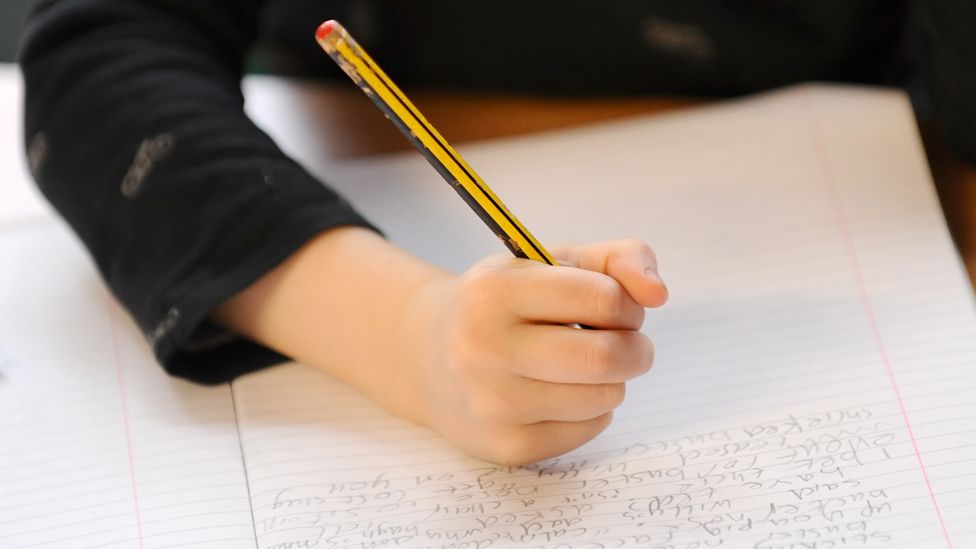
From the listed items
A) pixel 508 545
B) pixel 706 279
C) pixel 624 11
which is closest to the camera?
pixel 508 545

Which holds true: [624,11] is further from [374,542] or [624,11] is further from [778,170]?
[374,542]

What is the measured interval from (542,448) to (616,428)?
0.04 metres

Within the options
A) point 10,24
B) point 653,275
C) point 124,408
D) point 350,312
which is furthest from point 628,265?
point 10,24

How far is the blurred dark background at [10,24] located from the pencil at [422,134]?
813mm

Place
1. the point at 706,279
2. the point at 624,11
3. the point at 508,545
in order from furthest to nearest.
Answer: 1. the point at 624,11
2. the point at 706,279
3. the point at 508,545

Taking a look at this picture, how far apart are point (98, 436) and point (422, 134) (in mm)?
215

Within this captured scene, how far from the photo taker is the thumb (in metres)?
0.40

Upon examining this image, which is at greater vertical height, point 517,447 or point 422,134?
point 422,134

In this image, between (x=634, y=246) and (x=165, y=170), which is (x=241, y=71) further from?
(x=634, y=246)

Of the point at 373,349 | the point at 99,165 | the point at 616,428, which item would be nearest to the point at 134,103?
the point at 99,165

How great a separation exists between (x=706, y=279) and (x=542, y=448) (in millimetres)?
140

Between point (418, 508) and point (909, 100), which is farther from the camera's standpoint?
point (909, 100)

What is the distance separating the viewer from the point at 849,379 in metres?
0.44

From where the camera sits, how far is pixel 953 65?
0.56 meters
